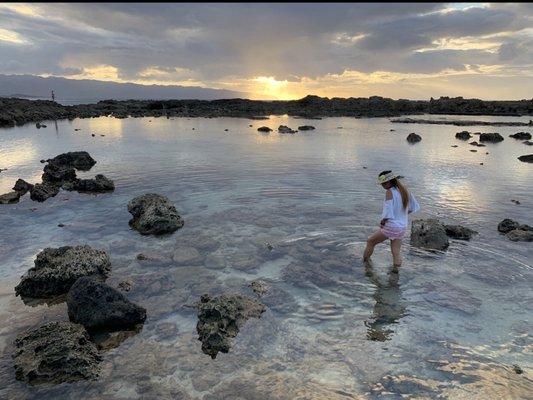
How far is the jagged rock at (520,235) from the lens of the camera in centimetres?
1426

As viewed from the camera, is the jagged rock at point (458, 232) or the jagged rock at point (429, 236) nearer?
the jagged rock at point (429, 236)

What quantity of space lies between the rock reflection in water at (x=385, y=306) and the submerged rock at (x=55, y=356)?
5794mm

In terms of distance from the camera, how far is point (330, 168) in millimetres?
28469

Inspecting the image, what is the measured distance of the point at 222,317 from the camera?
917 centimetres

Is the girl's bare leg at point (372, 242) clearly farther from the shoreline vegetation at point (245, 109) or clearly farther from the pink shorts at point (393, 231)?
the shoreline vegetation at point (245, 109)

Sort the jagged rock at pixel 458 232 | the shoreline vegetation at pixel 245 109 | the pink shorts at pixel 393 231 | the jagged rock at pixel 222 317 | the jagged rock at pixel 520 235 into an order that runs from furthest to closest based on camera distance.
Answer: the shoreline vegetation at pixel 245 109 < the jagged rock at pixel 458 232 < the jagged rock at pixel 520 235 < the pink shorts at pixel 393 231 < the jagged rock at pixel 222 317

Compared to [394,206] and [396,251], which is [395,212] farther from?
[396,251]

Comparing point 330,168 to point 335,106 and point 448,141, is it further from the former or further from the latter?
point 335,106

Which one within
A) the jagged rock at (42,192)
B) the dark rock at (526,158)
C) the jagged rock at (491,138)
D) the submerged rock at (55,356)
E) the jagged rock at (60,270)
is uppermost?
the jagged rock at (491,138)

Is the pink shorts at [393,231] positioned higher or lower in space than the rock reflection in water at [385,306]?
higher

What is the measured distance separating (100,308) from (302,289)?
16.6 ft

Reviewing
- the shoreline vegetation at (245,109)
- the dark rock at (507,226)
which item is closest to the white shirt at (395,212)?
the dark rock at (507,226)

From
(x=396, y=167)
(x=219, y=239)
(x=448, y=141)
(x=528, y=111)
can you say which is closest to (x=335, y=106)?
(x=528, y=111)

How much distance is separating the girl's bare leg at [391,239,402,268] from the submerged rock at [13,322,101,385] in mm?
8134
